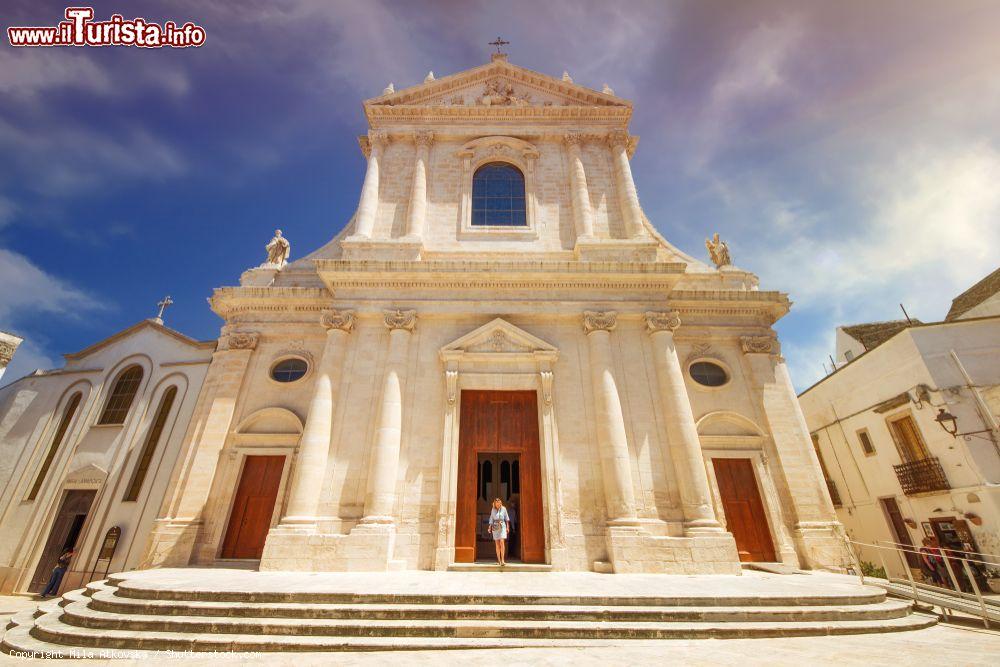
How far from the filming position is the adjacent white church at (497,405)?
34.4 ft

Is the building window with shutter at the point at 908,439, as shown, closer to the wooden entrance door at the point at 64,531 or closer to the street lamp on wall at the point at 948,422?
the street lamp on wall at the point at 948,422

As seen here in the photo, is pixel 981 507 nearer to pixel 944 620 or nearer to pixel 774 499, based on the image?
pixel 774 499

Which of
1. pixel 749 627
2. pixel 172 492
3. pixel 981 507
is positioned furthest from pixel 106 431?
pixel 981 507

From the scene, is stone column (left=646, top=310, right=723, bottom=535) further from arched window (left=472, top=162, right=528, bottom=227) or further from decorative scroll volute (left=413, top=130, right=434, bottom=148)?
decorative scroll volute (left=413, top=130, right=434, bottom=148)

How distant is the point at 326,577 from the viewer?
877 centimetres

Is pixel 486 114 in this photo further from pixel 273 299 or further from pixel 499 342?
pixel 273 299

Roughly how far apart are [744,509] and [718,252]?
8531mm

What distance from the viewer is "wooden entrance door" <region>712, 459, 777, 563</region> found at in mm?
11391

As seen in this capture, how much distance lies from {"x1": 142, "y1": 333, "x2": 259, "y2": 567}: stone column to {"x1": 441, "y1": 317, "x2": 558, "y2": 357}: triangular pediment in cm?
658

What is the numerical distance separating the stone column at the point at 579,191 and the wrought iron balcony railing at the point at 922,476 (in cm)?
Result: 1329

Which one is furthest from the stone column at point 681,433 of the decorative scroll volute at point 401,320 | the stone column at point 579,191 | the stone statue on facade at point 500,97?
the stone statue on facade at point 500,97

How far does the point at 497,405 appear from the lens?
12.1 m

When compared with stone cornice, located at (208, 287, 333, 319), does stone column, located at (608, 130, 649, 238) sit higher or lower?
higher

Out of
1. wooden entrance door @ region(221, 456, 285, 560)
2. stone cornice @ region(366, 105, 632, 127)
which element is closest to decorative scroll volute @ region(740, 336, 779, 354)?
stone cornice @ region(366, 105, 632, 127)
